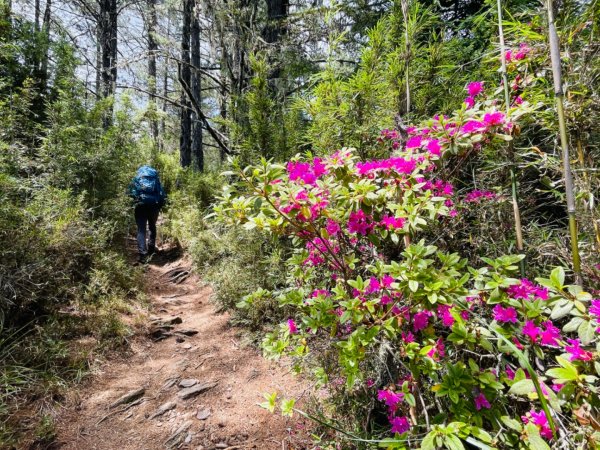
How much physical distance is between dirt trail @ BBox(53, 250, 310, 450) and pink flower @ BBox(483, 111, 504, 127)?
2.09m

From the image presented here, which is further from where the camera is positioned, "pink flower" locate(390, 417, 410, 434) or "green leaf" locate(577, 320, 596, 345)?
"pink flower" locate(390, 417, 410, 434)

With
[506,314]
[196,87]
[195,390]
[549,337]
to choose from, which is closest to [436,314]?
[506,314]

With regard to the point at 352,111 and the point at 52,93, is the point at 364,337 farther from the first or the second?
the point at 52,93

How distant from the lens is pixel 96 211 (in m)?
5.00

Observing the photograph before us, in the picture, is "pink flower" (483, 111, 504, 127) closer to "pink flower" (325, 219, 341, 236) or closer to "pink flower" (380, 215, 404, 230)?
"pink flower" (380, 215, 404, 230)

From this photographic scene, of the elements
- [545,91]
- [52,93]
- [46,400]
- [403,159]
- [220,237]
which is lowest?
[46,400]

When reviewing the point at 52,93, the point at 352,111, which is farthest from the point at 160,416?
the point at 52,93

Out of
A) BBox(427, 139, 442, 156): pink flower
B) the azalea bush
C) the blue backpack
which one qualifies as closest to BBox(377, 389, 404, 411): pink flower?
the azalea bush

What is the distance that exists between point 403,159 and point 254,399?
2.16 meters

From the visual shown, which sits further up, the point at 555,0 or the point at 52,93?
the point at 52,93

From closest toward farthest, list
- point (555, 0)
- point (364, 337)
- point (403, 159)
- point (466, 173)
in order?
point (364, 337)
point (555, 0)
point (403, 159)
point (466, 173)

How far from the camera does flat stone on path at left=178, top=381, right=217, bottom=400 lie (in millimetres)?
A: 2503

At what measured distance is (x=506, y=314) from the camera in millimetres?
1042

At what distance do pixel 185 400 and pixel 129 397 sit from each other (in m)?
0.50
